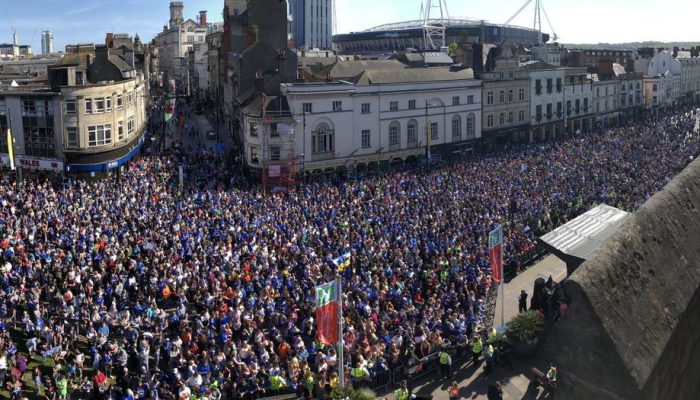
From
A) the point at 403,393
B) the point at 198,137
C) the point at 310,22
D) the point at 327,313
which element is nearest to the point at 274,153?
the point at 198,137

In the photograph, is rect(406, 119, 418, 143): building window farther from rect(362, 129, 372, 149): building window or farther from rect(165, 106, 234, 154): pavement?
rect(165, 106, 234, 154): pavement

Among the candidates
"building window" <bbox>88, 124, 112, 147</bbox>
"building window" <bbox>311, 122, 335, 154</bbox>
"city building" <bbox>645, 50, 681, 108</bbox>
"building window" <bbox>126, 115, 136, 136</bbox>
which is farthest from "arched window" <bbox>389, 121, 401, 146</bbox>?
"city building" <bbox>645, 50, 681, 108</bbox>

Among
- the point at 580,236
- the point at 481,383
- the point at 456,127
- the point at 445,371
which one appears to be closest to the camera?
the point at 481,383

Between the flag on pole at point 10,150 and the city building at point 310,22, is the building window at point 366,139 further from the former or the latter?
the city building at point 310,22

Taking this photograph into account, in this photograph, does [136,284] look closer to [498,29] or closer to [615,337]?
[615,337]

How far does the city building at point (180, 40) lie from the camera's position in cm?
15362

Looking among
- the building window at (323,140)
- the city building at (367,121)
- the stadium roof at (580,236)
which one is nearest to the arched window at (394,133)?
the city building at (367,121)

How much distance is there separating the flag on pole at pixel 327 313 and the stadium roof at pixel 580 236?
10378mm

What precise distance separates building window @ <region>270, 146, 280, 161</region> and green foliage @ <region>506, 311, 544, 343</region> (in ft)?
112

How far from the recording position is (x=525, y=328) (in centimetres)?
2461

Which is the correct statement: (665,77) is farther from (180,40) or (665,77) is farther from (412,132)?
(180,40)

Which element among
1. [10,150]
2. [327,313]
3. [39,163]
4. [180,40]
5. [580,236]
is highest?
[180,40]

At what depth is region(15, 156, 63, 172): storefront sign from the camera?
50.4 metres

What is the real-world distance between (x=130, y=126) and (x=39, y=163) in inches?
386
